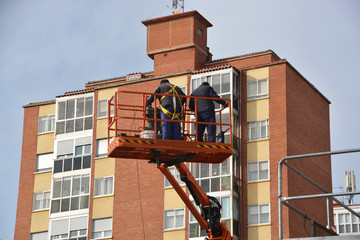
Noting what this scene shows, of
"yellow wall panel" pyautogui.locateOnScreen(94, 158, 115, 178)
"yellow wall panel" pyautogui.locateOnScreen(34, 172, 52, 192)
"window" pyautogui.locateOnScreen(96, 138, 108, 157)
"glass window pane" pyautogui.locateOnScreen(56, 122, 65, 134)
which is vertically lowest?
"yellow wall panel" pyautogui.locateOnScreen(34, 172, 52, 192)

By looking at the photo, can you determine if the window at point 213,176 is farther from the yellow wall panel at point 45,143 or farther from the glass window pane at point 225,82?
the yellow wall panel at point 45,143

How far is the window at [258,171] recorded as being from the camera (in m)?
45.4

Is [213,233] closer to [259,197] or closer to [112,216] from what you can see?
[259,197]

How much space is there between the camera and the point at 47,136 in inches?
2103

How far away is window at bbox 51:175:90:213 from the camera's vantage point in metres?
49.7

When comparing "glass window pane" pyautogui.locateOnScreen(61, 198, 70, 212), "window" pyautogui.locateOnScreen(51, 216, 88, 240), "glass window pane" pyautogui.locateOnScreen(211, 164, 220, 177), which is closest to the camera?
Answer: "glass window pane" pyautogui.locateOnScreen(211, 164, 220, 177)

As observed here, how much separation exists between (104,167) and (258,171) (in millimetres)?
10142

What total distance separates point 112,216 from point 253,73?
12195 millimetres

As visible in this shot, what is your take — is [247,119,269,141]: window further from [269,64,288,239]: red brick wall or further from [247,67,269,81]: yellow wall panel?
[247,67,269,81]: yellow wall panel

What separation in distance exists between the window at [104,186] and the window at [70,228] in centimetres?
183

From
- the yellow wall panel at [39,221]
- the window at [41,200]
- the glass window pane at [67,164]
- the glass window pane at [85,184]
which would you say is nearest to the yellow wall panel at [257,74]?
the glass window pane at [85,184]

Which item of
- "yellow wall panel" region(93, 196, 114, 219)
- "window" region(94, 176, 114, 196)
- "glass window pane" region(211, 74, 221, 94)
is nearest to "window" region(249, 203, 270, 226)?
"glass window pane" region(211, 74, 221, 94)

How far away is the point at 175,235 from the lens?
4581 centimetres

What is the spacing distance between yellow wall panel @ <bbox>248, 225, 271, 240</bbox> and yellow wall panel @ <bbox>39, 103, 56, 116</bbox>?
1710cm
